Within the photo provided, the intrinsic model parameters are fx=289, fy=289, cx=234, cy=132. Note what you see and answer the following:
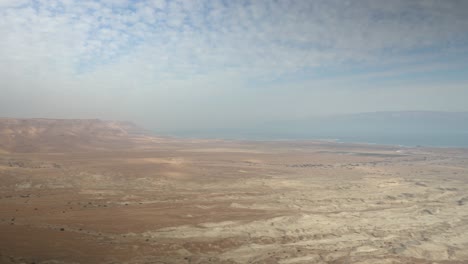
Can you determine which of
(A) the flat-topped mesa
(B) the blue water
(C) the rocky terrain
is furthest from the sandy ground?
(B) the blue water

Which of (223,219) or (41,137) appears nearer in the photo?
(223,219)

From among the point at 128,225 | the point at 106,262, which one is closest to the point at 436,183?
the point at 128,225

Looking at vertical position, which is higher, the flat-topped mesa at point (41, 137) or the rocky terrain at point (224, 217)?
the flat-topped mesa at point (41, 137)

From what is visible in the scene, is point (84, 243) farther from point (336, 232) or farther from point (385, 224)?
point (385, 224)

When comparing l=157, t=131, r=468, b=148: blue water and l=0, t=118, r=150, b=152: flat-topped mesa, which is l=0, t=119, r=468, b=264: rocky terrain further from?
l=157, t=131, r=468, b=148: blue water

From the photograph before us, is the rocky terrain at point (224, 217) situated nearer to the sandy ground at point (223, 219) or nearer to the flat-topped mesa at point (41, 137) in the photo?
the sandy ground at point (223, 219)

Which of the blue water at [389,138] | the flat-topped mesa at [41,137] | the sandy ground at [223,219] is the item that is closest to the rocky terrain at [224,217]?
the sandy ground at [223,219]

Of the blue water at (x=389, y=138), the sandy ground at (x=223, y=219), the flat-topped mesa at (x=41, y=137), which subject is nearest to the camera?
the sandy ground at (x=223, y=219)

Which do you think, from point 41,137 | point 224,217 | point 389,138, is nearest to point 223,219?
point 224,217

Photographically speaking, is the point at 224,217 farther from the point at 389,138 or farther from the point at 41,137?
the point at 389,138
